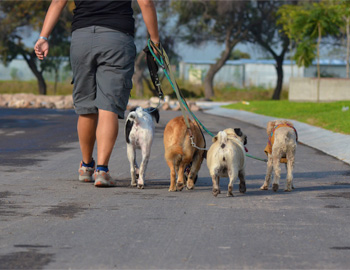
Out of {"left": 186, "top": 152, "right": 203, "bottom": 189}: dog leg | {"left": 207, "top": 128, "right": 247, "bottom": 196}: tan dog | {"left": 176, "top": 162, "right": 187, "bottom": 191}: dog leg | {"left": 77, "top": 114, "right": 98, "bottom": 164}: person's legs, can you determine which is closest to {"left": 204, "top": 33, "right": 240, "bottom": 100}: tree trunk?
{"left": 77, "top": 114, "right": 98, "bottom": 164}: person's legs

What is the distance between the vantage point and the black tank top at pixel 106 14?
770 cm

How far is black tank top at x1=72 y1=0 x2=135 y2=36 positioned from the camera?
303 inches

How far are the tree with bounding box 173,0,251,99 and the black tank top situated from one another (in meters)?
49.7

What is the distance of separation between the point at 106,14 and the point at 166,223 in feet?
9.31

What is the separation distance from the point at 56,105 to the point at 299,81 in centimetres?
1380

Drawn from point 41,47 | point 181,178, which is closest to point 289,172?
point 181,178

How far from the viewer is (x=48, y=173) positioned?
9.11 meters

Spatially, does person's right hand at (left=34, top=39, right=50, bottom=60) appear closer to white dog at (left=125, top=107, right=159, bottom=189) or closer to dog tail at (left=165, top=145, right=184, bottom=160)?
white dog at (left=125, top=107, right=159, bottom=189)

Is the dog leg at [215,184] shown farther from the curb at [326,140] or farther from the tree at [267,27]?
the tree at [267,27]

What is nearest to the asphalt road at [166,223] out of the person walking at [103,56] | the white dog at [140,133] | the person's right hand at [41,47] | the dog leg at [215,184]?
the dog leg at [215,184]

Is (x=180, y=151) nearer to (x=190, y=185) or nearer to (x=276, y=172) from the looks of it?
(x=190, y=185)

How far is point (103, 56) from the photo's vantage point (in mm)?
7734

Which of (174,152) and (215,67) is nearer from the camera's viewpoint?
(174,152)

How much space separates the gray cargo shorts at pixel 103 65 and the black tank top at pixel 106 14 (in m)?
0.06
